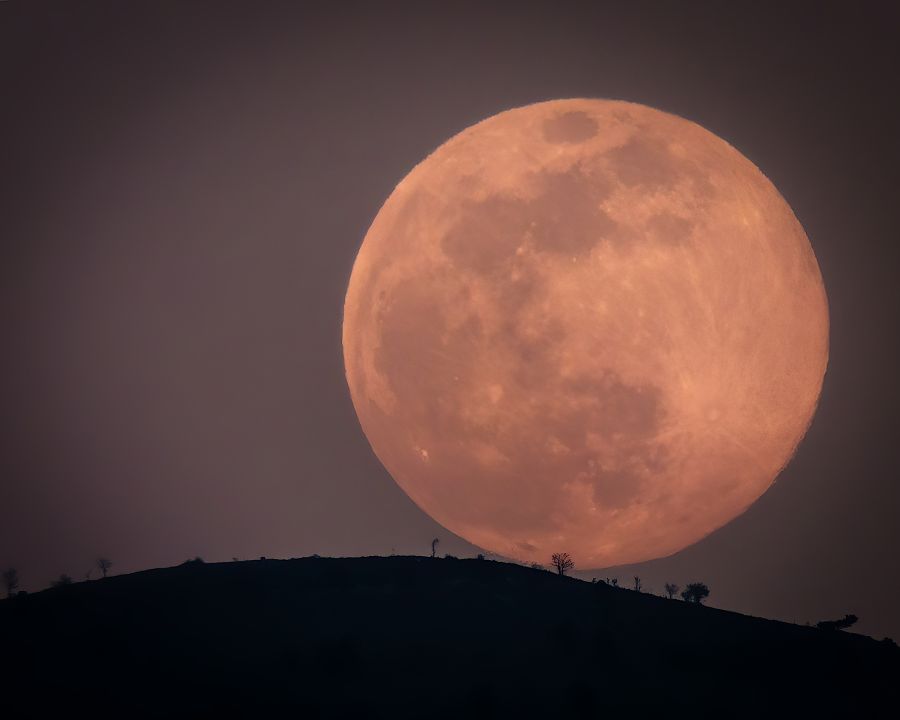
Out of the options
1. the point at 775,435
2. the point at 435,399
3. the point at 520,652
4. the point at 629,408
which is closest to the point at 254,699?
the point at 520,652

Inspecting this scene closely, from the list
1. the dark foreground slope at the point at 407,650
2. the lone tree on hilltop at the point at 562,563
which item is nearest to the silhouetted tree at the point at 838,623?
the dark foreground slope at the point at 407,650

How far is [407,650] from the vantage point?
134ft

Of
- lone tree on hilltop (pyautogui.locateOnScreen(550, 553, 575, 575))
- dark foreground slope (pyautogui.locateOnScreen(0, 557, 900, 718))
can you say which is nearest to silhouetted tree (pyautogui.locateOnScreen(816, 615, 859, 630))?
dark foreground slope (pyautogui.locateOnScreen(0, 557, 900, 718))

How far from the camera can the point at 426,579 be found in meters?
48.3

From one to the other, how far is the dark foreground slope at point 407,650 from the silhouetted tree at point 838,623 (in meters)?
1.53

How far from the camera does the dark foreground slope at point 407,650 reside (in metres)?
36.7

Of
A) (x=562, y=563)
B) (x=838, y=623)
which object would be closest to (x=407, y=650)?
(x=562, y=563)

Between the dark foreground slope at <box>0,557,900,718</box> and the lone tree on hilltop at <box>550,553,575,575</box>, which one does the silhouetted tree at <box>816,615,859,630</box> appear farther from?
the lone tree on hilltop at <box>550,553,575,575</box>

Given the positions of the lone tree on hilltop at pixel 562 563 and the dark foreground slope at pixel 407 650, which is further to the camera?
the lone tree on hilltop at pixel 562 563

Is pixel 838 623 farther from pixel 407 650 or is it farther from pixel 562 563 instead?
pixel 407 650

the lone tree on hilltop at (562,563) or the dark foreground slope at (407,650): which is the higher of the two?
the lone tree on hilltop at (562,563)

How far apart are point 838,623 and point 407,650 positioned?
30.2m

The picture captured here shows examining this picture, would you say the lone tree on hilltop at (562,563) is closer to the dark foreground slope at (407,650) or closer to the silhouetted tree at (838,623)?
the dark foreground slope at (407,650)

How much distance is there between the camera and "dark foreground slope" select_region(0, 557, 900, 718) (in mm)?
36688
